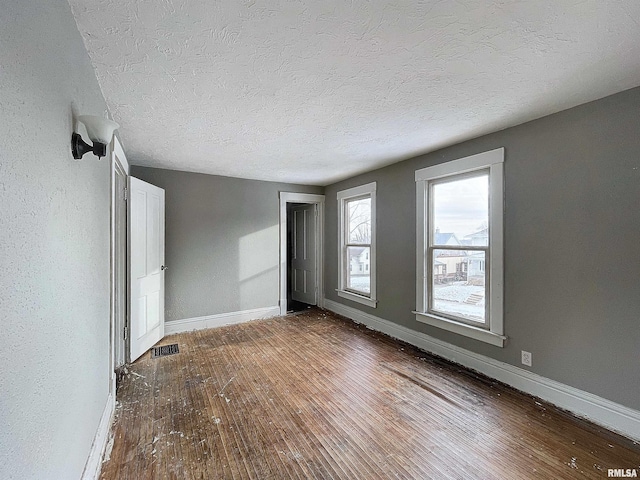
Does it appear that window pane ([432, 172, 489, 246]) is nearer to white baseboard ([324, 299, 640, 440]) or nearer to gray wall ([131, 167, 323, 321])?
white baseboard ([324, 299, 640, 440])

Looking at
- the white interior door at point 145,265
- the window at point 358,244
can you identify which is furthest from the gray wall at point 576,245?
the white interior door at point 145,265

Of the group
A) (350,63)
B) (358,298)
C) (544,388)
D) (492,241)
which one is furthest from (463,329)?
(350,63)

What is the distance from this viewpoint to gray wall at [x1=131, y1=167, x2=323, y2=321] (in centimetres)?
418

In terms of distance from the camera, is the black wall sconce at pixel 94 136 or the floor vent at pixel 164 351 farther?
the floor vent at pixel 164 351

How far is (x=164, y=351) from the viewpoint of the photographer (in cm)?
349

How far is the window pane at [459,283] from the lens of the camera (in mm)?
2949

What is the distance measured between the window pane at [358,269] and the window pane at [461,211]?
135 centimetres

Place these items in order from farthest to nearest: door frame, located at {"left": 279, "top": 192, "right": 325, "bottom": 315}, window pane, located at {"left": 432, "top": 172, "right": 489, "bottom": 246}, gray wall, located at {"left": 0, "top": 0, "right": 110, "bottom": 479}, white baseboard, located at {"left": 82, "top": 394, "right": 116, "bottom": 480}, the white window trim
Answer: door frame, located at {"left": 279, "top": 192, "right": 325, "bottom": 315}
window pane, located at {"left": 432, "top": 172, "right": 489, "bottom": 246}
the white window trim
white baseboard, located at {"left": 82, "top": 394, "right": 116, "bottom": 480}
gray wall, located at {"left": 0, "top": 0, "right": 110, "bottom": 479}

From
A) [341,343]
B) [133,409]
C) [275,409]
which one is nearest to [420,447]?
[275,409]

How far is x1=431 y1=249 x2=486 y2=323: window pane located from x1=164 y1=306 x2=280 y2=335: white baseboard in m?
2.70

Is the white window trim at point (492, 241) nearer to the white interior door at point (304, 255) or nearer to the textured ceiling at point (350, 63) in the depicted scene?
the textured ceiling at point (350, 63)

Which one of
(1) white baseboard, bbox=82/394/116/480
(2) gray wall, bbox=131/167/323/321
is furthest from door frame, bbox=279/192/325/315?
(1) white baseboard, bbox=82/394/116/480

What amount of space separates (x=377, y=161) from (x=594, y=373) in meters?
2.90

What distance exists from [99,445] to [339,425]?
1511 mm
